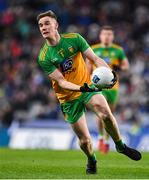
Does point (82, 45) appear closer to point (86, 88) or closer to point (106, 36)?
point (86, 88)

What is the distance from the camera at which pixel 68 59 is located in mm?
10992

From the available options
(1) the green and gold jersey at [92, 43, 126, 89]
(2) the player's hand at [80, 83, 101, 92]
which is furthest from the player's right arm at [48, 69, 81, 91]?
(1) the green and gold jersey at [92, 43, 126, 89]

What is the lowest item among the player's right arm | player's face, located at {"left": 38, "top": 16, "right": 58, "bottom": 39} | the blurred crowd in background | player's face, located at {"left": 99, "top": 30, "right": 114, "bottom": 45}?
the blurred crowd in background

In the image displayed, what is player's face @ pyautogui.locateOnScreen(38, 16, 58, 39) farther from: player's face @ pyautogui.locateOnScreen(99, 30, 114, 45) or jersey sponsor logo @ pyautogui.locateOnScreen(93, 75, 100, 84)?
player's face @ pyautogui.locateOnScreen(99, 30, 114, 45)

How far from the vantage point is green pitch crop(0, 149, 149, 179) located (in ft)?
34.9

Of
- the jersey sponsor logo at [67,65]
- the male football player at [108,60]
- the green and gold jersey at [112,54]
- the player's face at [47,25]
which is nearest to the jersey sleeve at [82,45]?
the jersey sponsor logo at [67,65]

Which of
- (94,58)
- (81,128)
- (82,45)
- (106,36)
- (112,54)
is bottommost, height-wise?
(112,54)

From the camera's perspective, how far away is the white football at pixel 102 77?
10.2m

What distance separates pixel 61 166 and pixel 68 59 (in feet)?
8.52

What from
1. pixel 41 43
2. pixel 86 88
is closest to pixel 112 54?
pixel 86 88

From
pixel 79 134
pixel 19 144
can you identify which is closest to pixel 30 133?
pixel 19 144

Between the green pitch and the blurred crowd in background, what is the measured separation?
634cm

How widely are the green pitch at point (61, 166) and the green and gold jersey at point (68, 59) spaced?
1.29 meters

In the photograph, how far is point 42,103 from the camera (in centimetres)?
2394
